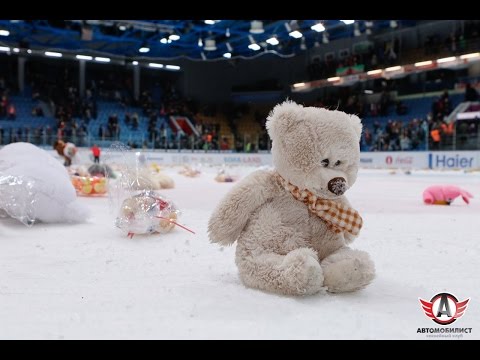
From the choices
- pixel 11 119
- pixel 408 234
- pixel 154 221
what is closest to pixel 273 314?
pixel 154 221

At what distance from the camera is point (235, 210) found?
112 centimetres

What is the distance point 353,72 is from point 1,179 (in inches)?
651

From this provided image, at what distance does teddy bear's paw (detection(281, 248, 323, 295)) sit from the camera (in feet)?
3.22

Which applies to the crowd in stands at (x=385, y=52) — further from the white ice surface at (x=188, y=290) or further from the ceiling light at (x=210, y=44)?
the white ice surface at (x=188, y=290)

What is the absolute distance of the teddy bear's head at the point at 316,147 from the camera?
1.08 metres

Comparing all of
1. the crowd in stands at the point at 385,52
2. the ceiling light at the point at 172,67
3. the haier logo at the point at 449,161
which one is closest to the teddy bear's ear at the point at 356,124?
the haier logo at the point at 449,161

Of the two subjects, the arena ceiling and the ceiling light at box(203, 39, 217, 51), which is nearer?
the arena ceiling

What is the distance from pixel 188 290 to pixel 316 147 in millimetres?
452

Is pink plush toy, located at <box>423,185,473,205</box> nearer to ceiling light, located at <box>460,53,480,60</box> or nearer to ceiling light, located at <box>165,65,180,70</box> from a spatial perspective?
ceiling light, located at <box>460,53,480,60</box>

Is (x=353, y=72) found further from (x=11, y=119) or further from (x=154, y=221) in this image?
(x=154, y=221)

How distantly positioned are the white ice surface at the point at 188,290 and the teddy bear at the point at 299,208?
0.19 ft

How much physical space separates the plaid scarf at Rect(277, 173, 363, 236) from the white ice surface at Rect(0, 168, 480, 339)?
16 centimetres

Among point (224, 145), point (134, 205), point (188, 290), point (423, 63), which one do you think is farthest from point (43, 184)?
point (423, 63)

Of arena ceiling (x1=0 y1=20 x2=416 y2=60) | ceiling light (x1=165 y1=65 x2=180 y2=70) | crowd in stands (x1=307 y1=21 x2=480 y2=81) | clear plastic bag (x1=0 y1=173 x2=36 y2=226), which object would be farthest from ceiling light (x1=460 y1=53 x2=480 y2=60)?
clear plastic bag (x1=0 y1=173 x2=36 y2=226)
